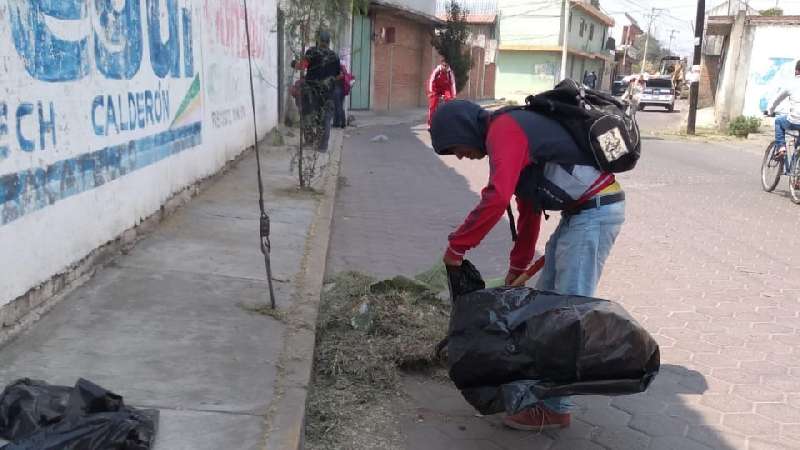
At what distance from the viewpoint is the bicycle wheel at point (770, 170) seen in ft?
33.0

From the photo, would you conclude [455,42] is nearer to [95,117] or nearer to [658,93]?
[658,93]

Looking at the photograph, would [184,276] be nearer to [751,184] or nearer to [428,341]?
[428,341]

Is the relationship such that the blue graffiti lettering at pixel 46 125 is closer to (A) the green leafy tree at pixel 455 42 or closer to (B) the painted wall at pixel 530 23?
(A) the green leafy tree at pixel 455 42

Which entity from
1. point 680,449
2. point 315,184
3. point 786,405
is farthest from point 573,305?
point 315,184

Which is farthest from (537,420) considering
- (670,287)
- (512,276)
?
(670,287)

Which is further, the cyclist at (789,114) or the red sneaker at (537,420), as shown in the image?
the cyclist at (789,114)

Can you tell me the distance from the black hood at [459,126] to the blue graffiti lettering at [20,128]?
218 cm

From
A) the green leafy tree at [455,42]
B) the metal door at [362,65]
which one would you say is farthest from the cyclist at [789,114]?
the green leafy tree at [455,42]

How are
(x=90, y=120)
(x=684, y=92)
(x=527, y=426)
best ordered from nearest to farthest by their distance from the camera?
(x=527, y=426)
(x=90, y=120)
(x=684, y=92)

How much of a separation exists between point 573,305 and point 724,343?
2.25m

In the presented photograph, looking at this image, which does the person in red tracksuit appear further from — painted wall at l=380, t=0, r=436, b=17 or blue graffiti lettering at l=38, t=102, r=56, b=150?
blue graffiti lettering at l=38, t=102, r=56, b=150

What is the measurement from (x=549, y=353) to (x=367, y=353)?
1.34m

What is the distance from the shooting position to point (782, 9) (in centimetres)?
4053

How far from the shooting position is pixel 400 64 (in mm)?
26219
